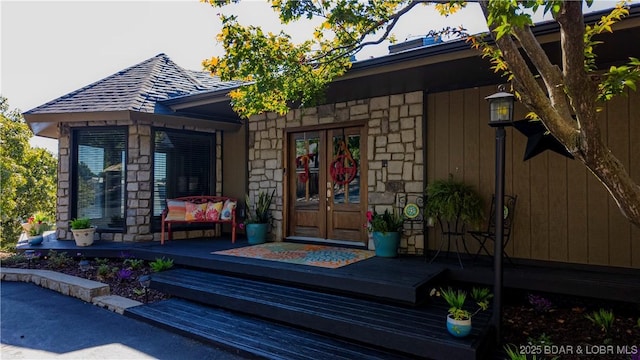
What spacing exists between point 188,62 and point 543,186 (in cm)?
812

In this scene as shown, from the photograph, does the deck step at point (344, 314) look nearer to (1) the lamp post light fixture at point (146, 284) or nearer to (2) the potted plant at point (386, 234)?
(1) the lamp post light fixture at point (146, 284)

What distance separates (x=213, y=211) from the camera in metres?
6.52

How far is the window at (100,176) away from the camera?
21.7 ft

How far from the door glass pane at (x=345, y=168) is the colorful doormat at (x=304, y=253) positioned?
2.74ft

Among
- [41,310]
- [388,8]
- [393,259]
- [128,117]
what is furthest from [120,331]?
[388,8]

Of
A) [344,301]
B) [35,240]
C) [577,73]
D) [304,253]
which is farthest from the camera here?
[35,240]

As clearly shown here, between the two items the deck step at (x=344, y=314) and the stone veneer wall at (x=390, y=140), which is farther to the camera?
the stone veneer wall at (x=390, y=140)

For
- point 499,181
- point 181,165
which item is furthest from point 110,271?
point 499,181

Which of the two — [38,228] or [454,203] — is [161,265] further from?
[454,203]

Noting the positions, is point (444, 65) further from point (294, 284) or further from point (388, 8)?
point (294, 284)

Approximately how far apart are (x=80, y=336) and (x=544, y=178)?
5271mm

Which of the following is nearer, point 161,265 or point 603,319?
point 603,319

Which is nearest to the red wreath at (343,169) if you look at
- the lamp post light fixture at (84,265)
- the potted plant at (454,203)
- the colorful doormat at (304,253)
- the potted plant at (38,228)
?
the colorful doormat at (304,253)

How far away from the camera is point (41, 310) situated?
14.0 ft
